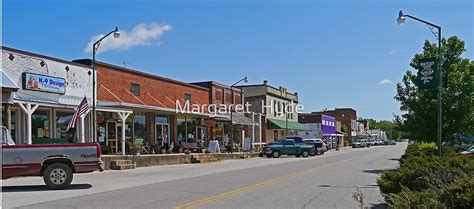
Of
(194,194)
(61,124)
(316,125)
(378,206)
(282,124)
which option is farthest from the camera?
(316,125)

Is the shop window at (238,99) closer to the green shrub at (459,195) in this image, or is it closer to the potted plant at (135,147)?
the potted plant at (135,147)

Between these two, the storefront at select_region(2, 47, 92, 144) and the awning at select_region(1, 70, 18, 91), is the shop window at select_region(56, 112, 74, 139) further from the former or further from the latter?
the awning at select_region(1, 70, 18, 91)

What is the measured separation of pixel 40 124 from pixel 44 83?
2057 millimetres

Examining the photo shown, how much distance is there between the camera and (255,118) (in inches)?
2394

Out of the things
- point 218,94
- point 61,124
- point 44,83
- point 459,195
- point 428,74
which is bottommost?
point 459,195

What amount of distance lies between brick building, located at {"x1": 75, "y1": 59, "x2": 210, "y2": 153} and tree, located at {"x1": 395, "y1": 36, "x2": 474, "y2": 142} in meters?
15.5

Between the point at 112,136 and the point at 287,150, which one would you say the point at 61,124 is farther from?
the point at 287,150

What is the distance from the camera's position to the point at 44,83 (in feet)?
87.2

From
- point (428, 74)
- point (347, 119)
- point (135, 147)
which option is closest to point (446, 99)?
point (428, 74)

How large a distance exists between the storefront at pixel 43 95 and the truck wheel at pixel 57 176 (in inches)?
282

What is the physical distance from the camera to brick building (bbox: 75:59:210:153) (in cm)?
3203

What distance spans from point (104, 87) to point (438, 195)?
1056 inches

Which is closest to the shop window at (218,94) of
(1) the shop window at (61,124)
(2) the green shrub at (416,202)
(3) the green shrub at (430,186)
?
(1) the shop window at (61,124)

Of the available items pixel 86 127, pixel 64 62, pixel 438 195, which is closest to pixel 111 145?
pixel 86 127
